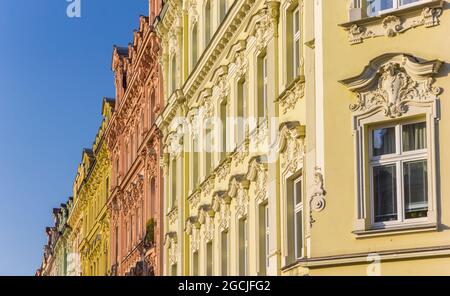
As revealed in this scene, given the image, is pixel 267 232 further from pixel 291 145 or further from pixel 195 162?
pixel 195 162

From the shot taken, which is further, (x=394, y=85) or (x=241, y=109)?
(x=241, y=109)

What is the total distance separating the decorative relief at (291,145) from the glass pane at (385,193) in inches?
108

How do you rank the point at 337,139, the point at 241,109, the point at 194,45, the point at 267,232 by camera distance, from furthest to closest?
1. the point at 194,45
2. the point at 241,109
3. the point at 267,232
4. the point at 337,139

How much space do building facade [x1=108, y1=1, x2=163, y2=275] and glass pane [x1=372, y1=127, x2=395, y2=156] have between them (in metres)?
23.1

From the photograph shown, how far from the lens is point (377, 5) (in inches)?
886

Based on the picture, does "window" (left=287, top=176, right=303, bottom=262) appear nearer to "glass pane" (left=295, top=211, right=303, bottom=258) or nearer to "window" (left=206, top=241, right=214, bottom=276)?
"glass pane" (left=295, top=211, right=303, bottom=258)

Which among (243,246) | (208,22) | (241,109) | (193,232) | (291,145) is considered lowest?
(243,246)

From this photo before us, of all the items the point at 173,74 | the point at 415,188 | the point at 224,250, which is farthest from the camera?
the point at 173,74

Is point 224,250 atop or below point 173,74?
below

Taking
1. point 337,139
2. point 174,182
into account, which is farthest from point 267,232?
point 174,182

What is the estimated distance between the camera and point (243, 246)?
102 ft

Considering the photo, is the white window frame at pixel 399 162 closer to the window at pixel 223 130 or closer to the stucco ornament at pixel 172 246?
the window at pixel 223 130

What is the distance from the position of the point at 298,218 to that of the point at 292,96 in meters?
2.53
